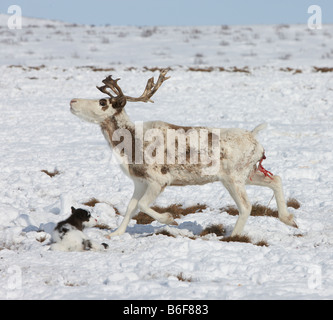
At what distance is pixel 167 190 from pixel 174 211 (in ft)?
4.00

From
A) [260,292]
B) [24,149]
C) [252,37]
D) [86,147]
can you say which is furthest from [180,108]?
[252,37]

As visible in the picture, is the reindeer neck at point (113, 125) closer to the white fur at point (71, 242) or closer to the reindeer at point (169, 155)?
the reindeer at point (169, 155)

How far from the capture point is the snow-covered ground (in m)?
4.88

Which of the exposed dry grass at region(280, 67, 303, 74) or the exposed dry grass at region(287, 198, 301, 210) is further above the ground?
the exposed dry grass at region(280, 67, 303, 74)

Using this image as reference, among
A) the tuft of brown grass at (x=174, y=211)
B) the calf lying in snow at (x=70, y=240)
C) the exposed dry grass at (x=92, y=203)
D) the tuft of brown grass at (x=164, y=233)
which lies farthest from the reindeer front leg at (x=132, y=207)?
the exposed dry grass at (x=92, y=203)

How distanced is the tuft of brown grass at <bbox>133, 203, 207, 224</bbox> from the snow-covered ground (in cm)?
20

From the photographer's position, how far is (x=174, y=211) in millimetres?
8320

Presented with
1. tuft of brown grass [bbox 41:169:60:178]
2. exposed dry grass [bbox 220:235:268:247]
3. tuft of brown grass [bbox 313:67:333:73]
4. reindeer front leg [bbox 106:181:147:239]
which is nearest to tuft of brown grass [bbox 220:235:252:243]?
exposed dry grass [bbox 220:235:268:247]

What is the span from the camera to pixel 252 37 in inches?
1542

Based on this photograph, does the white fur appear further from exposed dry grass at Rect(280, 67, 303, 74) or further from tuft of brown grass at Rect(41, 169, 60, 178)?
exposed dry grass at Rect(280, 67, 303, 74)

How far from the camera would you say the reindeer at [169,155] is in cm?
660

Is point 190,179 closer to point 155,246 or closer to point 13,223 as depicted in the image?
point 155,246

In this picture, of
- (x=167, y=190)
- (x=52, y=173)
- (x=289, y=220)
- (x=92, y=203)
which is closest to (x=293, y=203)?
(x=289, y=220)

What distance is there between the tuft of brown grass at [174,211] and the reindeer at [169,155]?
1.03 meters
